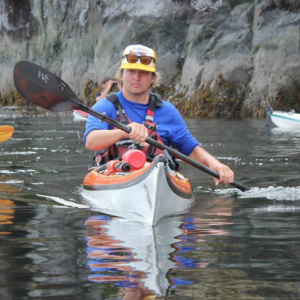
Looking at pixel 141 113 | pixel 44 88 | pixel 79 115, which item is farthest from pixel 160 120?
pixel 79 115

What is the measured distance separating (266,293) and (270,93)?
20100 mm

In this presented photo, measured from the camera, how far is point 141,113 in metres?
6.45

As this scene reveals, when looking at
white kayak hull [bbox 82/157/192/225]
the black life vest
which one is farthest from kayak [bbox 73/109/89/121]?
white kayak hull [bbox 82/157/192/225]

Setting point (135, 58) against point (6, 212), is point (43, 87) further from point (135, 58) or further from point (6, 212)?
point (6, 212)

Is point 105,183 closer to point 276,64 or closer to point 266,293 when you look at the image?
point 266,293

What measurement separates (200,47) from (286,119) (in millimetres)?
9150

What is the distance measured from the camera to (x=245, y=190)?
677 cm

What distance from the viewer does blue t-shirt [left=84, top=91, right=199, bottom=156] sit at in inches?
248

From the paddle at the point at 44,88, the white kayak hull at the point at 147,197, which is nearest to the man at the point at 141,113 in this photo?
the paddle at the point at 44,88

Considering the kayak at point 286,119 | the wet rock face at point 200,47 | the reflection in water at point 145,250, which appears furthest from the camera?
the wet rock face at point 200,47

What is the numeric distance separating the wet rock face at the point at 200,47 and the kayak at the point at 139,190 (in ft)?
56.1

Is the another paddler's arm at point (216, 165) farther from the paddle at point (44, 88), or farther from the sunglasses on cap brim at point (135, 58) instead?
the sunglasses on cap brim at point (135, 58)

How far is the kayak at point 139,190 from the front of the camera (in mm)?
5277

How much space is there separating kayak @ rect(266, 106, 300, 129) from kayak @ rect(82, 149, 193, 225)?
38.6 feet
